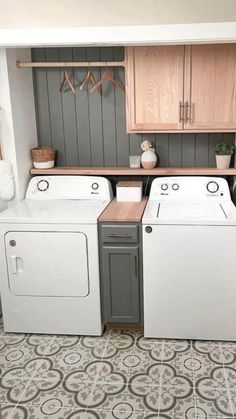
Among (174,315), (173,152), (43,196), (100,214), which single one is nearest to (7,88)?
(43,196)

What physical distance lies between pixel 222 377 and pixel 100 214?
1282 mm

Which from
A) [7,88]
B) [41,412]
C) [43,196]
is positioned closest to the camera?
[41,412]

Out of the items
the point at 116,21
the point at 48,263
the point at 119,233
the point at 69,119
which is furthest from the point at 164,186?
the point at 116,21

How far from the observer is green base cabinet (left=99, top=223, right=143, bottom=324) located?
113 inches

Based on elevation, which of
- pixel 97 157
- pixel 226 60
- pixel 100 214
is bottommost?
pixel 100 214

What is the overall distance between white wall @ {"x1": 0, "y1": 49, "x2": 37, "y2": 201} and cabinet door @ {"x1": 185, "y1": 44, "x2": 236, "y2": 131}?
4.11ft

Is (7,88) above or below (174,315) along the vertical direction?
above

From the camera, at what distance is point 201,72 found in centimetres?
301

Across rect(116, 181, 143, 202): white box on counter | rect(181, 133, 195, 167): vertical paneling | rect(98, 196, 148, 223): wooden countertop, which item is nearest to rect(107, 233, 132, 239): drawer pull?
rect(98, 196, 148, 223): wooden countertop

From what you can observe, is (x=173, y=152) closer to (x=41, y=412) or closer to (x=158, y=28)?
(x=158, y=28)

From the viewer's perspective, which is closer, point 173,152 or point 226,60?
point 226,60

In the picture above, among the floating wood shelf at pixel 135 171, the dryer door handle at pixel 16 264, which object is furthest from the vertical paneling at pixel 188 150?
the dryer door handle at pixel 16 264

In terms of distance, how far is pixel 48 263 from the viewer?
2.96m

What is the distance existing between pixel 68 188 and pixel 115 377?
1490mm
